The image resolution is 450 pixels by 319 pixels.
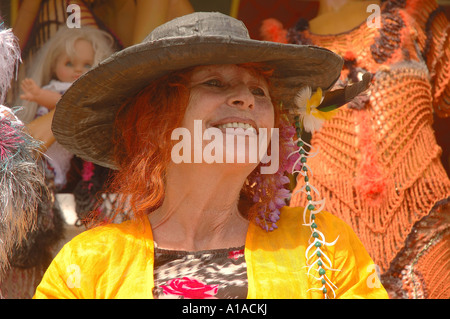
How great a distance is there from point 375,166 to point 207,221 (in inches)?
35.6

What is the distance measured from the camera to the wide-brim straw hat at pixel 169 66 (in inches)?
60.7

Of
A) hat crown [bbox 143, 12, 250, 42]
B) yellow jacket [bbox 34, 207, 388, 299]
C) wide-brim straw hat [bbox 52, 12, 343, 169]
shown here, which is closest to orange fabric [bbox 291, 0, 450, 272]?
wide-brim straw hat [bbox 52, 12, 343, 169]

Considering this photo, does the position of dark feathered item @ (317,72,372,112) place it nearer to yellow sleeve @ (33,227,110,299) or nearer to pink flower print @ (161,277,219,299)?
pink flower print @ (161,277,219,299)

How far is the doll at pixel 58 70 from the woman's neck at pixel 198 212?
102 cm

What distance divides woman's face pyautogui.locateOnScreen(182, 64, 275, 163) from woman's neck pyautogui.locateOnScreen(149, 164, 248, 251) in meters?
0.11

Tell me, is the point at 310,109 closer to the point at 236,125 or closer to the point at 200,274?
the point at 236,125

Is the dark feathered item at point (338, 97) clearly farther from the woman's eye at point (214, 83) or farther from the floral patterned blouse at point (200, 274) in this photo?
the floral patterned blouse at point (200, 274)

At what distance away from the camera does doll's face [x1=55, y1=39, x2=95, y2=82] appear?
104 inches

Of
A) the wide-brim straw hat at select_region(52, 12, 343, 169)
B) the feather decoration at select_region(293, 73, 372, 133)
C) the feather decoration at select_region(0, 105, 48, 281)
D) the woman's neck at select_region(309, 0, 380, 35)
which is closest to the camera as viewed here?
the wide-brim straw hat at select_region(52, 12, 343, 169)

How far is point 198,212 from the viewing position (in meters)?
1.72

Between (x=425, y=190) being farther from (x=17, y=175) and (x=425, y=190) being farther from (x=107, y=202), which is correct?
(x=17, y=175)

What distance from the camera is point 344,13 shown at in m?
2.66

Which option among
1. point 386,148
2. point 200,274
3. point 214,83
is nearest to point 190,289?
point 200,274

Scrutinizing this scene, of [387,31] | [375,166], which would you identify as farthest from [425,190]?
[387,31]
